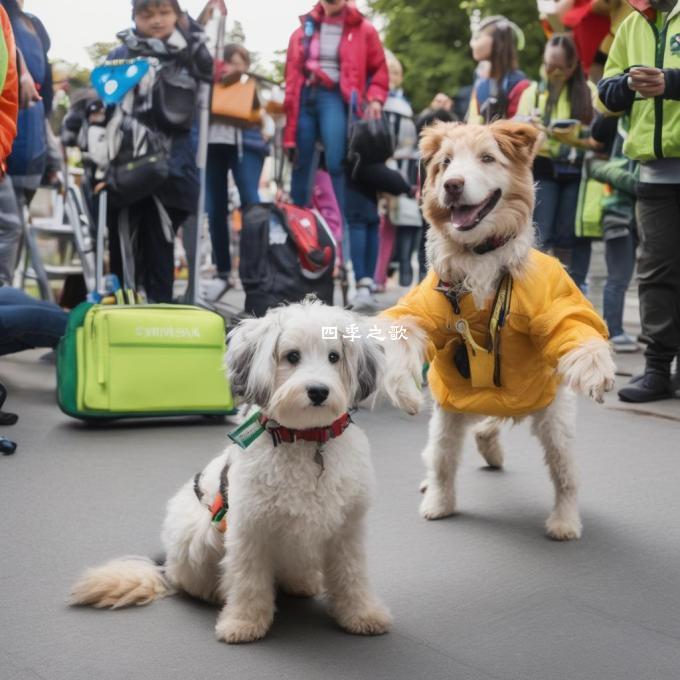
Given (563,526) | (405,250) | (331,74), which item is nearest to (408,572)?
(563,526)

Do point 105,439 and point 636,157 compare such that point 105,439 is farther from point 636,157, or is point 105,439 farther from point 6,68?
point 636,157

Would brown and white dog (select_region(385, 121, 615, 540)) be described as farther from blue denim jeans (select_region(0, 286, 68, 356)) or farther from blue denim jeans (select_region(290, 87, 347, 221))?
blue denim jeans (select_region(290, 87, 347, 221))

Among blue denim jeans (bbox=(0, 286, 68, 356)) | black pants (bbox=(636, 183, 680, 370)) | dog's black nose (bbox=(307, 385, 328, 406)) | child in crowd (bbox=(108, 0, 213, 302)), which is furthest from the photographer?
child in crowd (bbox=(108, 0, 213, 302))

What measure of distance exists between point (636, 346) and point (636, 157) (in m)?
2.08

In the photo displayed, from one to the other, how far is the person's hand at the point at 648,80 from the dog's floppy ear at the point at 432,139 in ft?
5.70

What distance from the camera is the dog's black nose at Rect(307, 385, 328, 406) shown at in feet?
7.73

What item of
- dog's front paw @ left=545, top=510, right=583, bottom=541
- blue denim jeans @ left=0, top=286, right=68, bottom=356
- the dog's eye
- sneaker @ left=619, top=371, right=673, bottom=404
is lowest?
sneaker @ left=619, top=371, right=673, bottom=404

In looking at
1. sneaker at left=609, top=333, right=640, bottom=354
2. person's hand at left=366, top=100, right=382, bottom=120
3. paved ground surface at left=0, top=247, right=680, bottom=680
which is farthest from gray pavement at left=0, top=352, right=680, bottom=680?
person's hand at left=366, top=100, right=382, bottom=120

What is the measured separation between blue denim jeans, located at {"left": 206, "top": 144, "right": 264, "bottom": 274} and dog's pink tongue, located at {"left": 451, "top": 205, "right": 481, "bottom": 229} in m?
5.07

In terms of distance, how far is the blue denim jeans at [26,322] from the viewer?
16.3 ft

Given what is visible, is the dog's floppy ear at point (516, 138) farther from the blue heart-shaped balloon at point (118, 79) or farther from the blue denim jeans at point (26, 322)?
the blue heart-shaped balloon at point (118, 79)

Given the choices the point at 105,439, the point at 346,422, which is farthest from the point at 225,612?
the point at 105,439

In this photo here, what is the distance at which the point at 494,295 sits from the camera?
10.5 ft

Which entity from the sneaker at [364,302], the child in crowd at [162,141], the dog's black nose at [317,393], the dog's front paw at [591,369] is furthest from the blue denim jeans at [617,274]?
the dog's black nose at [317,393]
